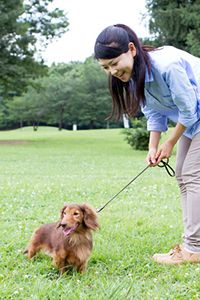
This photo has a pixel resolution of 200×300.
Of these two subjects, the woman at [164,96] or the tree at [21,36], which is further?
the tree at [21,36]

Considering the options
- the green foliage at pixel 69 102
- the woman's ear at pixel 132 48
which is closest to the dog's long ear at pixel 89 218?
the woman's ear at pixel 132 48

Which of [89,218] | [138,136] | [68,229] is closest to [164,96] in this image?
[89,218]

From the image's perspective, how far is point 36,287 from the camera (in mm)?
2855

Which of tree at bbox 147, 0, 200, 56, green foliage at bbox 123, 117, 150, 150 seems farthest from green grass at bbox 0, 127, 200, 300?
green foliage at bbox 123, 117, 150, 150

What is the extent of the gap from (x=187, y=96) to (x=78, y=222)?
1115 millimetres

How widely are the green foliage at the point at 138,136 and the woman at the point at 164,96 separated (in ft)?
52.2

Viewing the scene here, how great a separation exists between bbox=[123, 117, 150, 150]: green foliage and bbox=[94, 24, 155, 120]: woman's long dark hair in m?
16.1

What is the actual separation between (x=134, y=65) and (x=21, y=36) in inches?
803

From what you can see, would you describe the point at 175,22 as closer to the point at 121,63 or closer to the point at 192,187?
the point at 192,187

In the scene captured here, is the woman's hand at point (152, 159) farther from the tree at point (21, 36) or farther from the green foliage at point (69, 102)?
the green foliage at point (69, 102)

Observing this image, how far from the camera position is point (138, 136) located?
20.1 metres

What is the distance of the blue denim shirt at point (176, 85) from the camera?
316cm

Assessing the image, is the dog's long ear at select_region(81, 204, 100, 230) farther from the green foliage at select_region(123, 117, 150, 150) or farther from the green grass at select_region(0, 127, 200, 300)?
the green foliage at select_region(123, 117, 150, 150)

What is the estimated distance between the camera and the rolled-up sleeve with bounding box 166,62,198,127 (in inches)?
124
